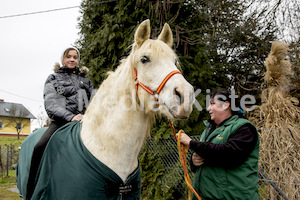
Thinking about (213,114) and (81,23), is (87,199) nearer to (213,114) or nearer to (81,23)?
(213,114)

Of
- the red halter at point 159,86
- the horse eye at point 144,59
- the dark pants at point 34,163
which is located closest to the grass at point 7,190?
the dark pants at point 34,163

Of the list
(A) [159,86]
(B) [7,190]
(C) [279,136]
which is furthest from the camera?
(B) [7,190]

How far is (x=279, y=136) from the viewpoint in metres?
3.68

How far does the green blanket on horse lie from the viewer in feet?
5.62

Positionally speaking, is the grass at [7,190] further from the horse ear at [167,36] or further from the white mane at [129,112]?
the horse ear at [167,36]

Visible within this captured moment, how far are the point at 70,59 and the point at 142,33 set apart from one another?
4.04 feet

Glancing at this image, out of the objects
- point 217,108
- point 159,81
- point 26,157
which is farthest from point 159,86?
point 26,157

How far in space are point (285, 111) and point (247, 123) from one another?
276cm

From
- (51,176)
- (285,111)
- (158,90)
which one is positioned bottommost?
(51,176)

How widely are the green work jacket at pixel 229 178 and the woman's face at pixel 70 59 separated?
6.21 ft

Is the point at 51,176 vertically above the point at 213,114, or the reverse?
the point at 213,114

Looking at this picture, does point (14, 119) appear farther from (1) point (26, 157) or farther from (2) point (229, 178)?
(2) point (229, 178)

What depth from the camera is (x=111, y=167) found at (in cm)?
182

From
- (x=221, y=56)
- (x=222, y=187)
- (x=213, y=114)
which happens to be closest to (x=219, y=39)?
(x=221, y=56)
